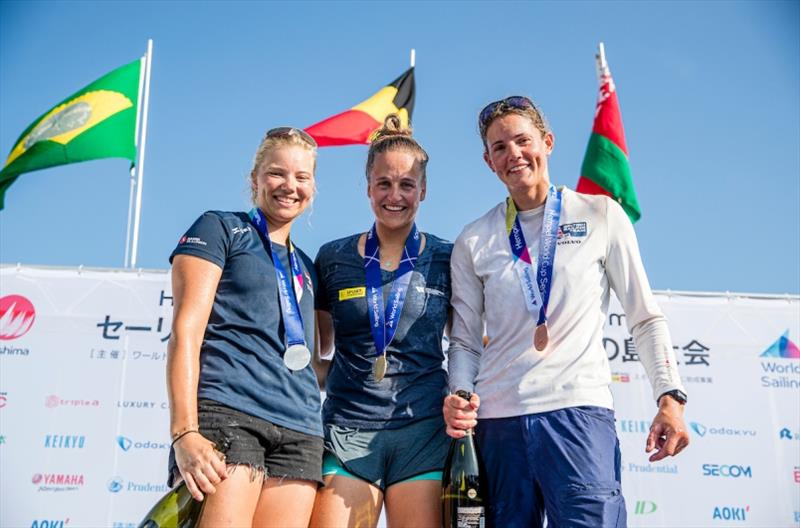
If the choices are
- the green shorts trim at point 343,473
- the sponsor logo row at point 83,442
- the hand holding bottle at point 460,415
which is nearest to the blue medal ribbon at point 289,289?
the green shorts trim at point 343,473

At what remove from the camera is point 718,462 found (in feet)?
18.1

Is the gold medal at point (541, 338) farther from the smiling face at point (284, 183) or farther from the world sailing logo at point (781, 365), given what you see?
the world sailing logo at point (781, 365)

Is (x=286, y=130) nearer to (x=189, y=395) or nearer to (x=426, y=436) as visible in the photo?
(x=189, y=395)

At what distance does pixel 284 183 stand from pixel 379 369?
699mm

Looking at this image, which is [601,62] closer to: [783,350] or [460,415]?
[783,350]

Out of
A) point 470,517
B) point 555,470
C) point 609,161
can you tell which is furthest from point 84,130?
point 555,470

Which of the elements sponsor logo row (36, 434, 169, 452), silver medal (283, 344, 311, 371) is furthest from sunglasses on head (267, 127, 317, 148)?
sponsor logo row (36, 434, 169, 452)

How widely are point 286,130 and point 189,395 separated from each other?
39.1 inches

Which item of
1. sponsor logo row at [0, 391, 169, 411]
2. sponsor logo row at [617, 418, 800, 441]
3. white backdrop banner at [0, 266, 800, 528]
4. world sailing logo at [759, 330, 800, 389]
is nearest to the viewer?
white backdrop banner at [0, 266, 800, 528]

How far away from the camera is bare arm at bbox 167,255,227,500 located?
168cm

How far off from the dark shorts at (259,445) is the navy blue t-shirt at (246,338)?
1.0 inches

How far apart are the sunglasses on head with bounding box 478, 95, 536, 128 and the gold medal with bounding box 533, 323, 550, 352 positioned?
2.56 feet

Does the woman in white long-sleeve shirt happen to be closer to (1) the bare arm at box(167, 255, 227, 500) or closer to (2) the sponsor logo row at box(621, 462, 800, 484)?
(1) the bare arm at box(167, 255, 227, 500)

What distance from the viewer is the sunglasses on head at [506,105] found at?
2334mm
